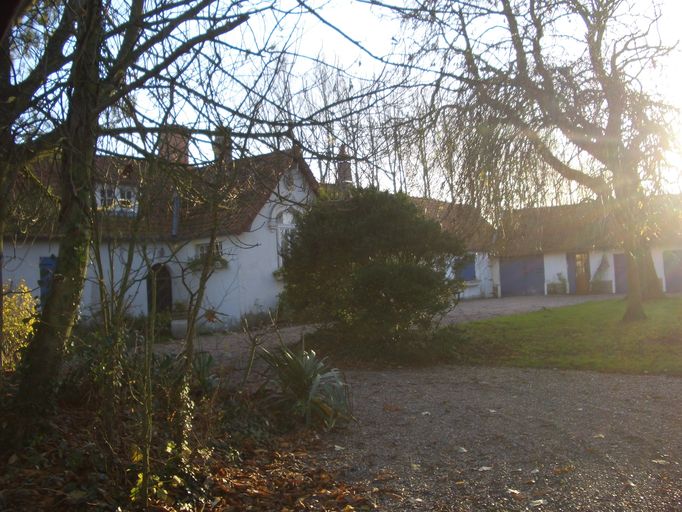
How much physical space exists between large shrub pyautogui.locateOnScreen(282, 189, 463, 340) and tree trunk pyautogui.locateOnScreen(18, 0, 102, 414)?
6.18m

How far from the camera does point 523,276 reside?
3734 cm

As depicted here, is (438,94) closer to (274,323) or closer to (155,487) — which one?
(274,323)

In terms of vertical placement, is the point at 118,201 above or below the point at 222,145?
below

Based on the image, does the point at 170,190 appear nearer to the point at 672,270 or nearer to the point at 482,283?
the point at 482,283

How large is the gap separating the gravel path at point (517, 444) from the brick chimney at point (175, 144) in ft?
9.96

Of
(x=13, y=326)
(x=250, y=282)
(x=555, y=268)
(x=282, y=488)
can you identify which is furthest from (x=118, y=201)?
(x=555, y=268)

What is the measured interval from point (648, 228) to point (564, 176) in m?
3.19

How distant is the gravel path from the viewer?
515cm

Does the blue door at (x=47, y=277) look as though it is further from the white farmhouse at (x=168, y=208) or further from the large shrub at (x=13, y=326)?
the large shrub at (x=13, y=326)

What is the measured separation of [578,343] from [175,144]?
1047 centimetres

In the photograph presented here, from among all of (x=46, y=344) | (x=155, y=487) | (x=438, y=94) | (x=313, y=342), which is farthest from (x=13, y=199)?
(x=313, y=342)

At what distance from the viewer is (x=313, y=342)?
45.5 feet

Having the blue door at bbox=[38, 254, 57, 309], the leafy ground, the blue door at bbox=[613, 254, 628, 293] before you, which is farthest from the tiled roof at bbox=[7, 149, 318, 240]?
the blue door at bbox=[613, 254, 628, 293]

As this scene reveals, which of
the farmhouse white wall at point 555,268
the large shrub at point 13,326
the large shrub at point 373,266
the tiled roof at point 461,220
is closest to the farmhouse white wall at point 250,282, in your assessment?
the large shrub at point 373,266
